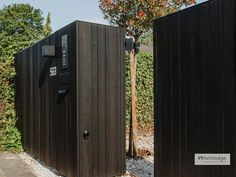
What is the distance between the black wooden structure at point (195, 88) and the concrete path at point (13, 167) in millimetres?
2755

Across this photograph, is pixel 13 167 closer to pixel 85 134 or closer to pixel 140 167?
pixel 85 134

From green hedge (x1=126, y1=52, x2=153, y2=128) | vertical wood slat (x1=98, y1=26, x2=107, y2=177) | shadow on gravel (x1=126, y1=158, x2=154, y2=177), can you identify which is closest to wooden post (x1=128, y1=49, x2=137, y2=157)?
shadow on gravel (x1=126, y1=158, x2=154, y2=177)

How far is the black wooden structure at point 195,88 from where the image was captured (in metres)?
3.14

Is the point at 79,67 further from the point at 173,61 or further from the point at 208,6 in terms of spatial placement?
the point at 208,6

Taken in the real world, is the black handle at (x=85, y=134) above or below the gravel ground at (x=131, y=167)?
above

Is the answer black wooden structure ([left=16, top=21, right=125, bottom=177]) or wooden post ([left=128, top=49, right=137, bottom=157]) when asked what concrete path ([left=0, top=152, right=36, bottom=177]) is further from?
wooden post ([left=128, top=49, right=137, bottom=157])

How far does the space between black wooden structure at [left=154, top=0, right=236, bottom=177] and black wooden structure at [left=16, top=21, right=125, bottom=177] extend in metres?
1.28

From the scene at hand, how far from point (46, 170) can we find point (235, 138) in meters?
3.88

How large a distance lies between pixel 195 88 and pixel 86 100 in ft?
6.26

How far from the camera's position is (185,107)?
3551 millimetres

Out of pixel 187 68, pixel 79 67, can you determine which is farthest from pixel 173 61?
pixel 79 67

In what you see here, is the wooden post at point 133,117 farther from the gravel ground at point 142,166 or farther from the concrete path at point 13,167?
the concrete path at point 13,167

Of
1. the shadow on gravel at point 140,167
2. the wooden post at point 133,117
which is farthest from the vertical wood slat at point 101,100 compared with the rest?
the wooden post at point 133,117

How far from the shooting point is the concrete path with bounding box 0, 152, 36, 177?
19.0ft
